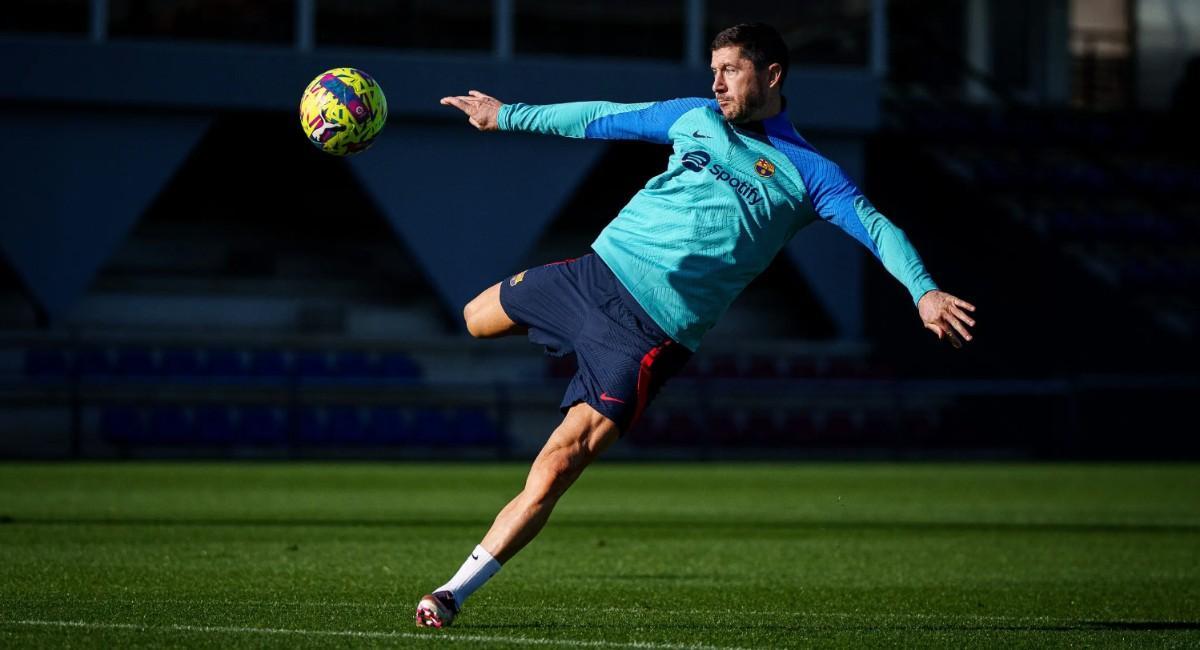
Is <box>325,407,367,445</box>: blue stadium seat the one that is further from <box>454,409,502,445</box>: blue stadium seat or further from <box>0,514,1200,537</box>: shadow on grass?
<box>0,514,1200,537</box>: shadow on grass

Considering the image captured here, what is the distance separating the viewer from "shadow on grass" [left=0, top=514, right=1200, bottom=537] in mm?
11844

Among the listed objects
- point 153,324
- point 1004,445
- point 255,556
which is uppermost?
point 255,556

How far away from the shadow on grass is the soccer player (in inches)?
221

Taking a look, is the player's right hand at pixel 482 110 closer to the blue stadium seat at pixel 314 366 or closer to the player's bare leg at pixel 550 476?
the player's bare leg at pixel 550 476

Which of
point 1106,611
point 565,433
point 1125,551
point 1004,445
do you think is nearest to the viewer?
point 565,433

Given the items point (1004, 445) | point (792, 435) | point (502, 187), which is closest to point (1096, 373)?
point (1004, 445)

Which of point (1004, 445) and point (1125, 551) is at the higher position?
point (1125, 551)

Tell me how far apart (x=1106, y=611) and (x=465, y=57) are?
18.7 m

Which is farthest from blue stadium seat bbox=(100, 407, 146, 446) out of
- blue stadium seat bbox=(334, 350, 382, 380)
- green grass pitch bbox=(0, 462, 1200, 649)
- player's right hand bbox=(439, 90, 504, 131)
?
player's right hand bbox=(439, 90, 504, 131)

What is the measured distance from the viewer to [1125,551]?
10.8 meters

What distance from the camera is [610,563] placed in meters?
9.41

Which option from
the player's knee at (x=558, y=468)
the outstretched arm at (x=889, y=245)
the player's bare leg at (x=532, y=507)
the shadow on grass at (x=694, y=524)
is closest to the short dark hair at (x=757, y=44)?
the outstretched arm at (x=889, y=245)

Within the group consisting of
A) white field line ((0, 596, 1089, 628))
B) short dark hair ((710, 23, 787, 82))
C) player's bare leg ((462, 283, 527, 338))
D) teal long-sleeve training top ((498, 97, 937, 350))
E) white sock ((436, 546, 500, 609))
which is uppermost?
short dark hair ((710, 23, 787, 82))

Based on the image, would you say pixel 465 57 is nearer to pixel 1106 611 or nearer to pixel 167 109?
pixel 167 109
